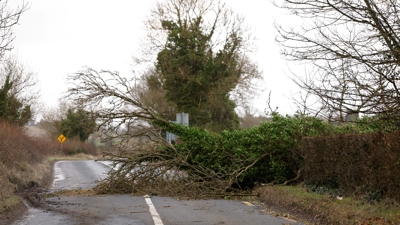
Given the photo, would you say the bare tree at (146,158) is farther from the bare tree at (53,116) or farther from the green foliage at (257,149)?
the bare tree at (53,116)

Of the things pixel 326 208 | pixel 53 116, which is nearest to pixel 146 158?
pixel 326 208

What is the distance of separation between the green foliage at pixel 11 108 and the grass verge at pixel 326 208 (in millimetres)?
25779

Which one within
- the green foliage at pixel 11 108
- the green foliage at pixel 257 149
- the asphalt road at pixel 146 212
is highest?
the green foliage at pixel 11 108

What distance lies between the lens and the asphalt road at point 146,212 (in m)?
11.3

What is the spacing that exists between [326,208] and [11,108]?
104ft

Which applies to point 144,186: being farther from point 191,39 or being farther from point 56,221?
point 191,39

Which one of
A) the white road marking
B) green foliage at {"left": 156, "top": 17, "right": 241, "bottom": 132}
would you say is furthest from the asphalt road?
green foliage at {"left": 156, "top": 17, "right": 241, "bottom": 132}

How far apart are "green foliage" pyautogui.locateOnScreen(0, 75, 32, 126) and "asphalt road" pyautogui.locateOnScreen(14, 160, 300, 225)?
22280 millimetres

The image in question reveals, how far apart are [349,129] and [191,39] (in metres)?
25.3

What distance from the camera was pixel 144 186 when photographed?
18000mm

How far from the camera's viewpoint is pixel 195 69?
4150 centimetres

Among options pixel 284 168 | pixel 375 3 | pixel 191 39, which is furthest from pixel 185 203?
pixel 191 39

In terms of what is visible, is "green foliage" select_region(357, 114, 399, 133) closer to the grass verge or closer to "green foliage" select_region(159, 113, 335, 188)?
the grass verge

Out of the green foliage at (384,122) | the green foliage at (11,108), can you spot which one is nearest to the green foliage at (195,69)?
the green foliage at (11,108)
